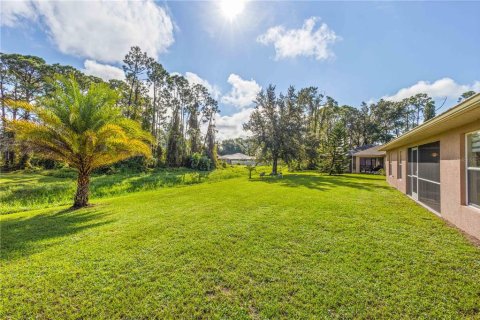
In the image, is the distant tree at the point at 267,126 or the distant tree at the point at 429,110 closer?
the distant tree at the point at 267,126

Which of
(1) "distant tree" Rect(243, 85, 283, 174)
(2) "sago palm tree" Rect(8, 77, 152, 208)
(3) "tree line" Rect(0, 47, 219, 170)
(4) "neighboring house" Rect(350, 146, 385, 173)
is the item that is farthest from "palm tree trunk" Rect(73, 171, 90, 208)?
(4) "neighboring house" Rect(350, 146, 385, 173)

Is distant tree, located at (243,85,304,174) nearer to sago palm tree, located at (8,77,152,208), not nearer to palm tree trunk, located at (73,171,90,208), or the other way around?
sago palm tree, located at (8,77,152,208)

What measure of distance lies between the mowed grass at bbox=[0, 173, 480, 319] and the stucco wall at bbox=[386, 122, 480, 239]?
0.41m

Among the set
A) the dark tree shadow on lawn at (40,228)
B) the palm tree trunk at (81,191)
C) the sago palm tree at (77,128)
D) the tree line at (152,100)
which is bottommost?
the dark tree shadow on lawn at (40,228)

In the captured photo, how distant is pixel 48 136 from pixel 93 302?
7.27 metres

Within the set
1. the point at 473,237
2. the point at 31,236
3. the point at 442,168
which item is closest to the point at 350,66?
the point at 442,168

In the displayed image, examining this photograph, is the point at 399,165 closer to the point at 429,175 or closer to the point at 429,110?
the point at 429,175

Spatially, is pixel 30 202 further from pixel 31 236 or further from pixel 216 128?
pixel 216 128

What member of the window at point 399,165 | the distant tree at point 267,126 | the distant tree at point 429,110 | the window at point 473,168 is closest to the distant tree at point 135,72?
the distant tree at point 267,126

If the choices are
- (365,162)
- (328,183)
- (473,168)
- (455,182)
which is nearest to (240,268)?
(473,168)

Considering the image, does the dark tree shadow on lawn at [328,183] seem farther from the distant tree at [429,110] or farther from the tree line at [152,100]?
the distant tree at [429,110]

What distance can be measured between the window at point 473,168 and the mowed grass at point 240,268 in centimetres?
92

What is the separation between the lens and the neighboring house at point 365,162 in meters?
24.5

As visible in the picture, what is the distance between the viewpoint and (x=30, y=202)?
10.2m
